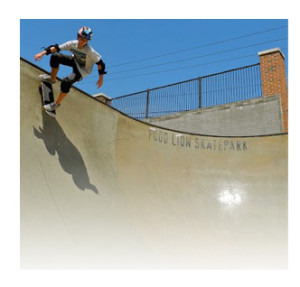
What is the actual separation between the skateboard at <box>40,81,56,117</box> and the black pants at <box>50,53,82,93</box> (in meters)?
0.42

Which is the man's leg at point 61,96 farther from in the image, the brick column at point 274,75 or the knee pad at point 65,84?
the brick column at point 274,75

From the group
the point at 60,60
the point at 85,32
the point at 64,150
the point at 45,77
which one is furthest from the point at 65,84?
the point at 64,150

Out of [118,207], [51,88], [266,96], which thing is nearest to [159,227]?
[118,207]

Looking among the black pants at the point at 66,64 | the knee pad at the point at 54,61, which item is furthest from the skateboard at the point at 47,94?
the knee pad at the point at 54,61

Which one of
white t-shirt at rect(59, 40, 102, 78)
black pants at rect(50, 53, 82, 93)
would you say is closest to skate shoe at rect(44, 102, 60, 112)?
black pants at rect(50, 53, 82, 93)

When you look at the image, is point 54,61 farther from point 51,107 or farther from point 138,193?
point 138,193

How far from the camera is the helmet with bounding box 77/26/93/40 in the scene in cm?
484

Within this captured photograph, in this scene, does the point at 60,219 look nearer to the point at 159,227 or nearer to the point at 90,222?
the point at 90,222

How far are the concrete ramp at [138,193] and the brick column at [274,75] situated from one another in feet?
12.5

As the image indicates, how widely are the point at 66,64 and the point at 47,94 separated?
2.21 feet

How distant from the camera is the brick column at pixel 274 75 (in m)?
11.8

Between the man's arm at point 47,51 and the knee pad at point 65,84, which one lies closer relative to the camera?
the man's arm at point 47,51

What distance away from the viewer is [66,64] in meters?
5.18

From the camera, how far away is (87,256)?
4.27 metres
